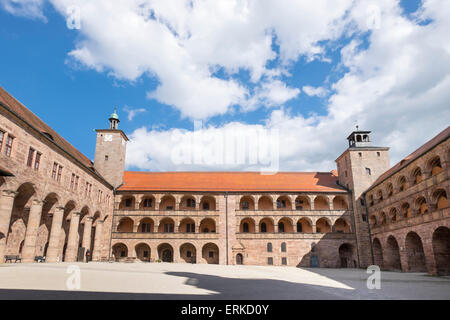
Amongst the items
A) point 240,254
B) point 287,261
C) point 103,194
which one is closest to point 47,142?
point 103,194

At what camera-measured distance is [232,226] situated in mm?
37094

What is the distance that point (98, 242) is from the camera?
3369 cm

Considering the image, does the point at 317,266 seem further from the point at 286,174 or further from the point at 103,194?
the point at 103,194

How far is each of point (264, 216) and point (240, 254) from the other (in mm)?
5488

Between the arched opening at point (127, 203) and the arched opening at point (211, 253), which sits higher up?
the arched opening at point (127, 203)

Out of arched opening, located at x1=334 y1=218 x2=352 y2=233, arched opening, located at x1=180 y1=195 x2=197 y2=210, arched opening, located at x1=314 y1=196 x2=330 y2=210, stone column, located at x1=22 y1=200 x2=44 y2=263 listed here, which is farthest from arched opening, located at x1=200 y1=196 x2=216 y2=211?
stone column, located at x1=22 y1=200 x2=44 y2=263

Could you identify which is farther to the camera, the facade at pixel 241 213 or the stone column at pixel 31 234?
the facade at pixel 241 213

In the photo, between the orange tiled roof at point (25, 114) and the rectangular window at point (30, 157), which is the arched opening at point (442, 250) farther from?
the orange tiled roof at point (25, 114)

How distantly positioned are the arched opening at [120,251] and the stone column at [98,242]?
9.59 ft

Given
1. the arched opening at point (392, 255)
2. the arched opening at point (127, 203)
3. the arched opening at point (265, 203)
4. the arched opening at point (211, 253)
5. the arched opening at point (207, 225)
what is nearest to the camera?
the arched opening at point (392, 255)

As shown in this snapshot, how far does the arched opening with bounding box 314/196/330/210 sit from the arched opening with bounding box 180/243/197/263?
16.6 meters

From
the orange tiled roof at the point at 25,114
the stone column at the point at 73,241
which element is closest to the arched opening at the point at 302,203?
the stone column at the point at 73,241

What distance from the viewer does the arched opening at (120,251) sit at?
3659 cm

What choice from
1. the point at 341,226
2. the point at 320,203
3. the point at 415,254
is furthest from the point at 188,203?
the point at 415,254
